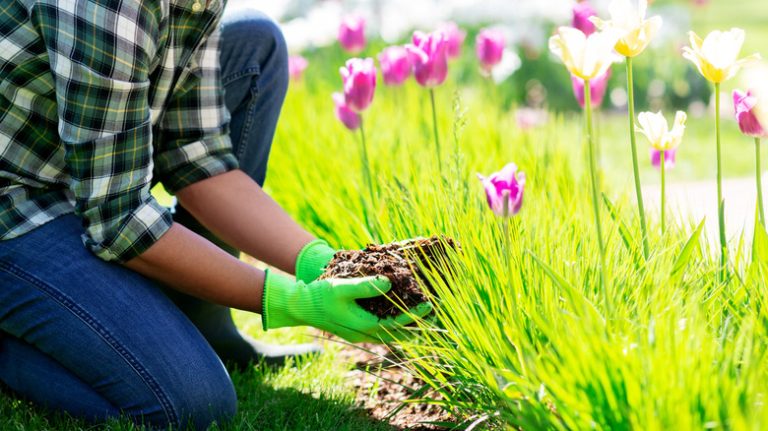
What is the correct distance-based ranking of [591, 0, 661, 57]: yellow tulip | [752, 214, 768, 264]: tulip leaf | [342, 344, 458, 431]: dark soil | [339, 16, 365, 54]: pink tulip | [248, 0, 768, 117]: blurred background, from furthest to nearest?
[248, 0, 768, 117]: blurred background
[339, 16, 365, 54]: pink tulip
[342, 344, 458, 431]: dark soil
[752, 214, 768, 264]: tulip leaf
[591, 0, 661, 57]: yellow tulip

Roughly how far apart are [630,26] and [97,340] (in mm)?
1106

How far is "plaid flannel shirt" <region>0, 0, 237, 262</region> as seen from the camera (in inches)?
61.1

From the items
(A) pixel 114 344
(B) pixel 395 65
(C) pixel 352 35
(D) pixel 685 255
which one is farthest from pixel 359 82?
(C) pixel 352 35

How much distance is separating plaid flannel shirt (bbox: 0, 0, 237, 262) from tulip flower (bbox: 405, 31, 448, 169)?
58cm

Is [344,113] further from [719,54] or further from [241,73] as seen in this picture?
[719,54]

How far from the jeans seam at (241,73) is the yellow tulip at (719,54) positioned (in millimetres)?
1096

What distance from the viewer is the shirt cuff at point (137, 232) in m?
1.62

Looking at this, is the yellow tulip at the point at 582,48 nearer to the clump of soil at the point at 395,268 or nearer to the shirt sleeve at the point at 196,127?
the clump of soil at the point at 395,268

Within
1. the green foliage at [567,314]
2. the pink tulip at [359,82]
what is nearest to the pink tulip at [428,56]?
the pink tulip at [359,82]

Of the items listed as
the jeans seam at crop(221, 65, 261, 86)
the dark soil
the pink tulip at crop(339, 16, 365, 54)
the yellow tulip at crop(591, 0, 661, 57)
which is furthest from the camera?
the pink tulip at crop(339, 16, 365, 54)

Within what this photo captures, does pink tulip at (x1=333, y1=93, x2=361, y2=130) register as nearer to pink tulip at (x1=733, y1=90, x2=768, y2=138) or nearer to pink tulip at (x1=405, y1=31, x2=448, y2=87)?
pink tulip at (x1=405, y1=31, x2=448, y2=87)

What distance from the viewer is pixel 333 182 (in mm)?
2604

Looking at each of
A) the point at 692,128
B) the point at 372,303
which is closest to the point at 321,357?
the point at 372,303

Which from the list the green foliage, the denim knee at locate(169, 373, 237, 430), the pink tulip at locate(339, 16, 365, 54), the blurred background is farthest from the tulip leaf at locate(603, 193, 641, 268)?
the blurred background
